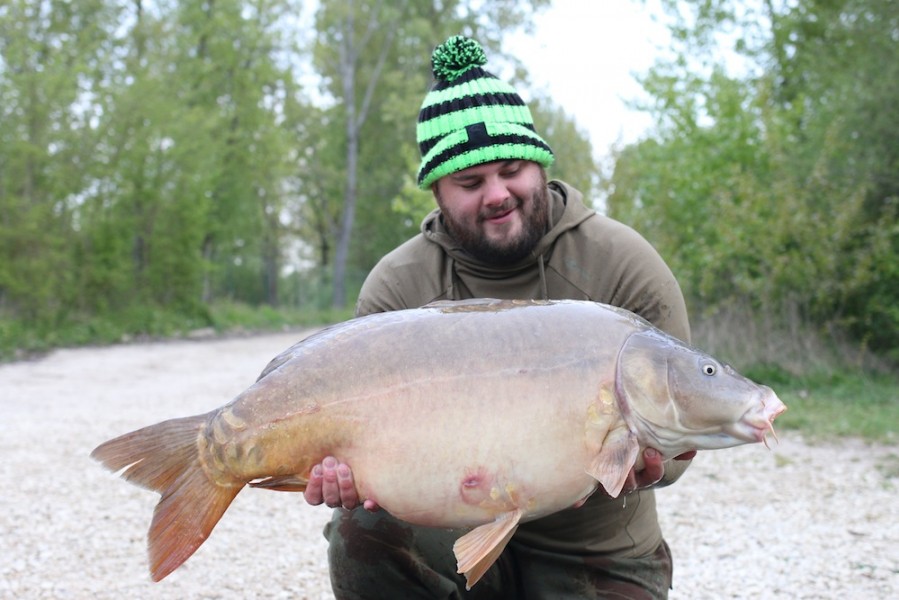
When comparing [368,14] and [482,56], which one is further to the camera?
[368,14]

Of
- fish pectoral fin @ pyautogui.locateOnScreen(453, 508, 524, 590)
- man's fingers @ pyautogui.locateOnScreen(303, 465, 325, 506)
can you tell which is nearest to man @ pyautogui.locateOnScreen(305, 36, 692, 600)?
man's fingers @ pyautogui.locateOnScreen(303, 465, 325, 506)

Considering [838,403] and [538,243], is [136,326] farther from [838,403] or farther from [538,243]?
[538,243]

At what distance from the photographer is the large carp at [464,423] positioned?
69.1 inches

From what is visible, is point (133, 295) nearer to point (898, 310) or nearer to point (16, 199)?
point (16, 199)

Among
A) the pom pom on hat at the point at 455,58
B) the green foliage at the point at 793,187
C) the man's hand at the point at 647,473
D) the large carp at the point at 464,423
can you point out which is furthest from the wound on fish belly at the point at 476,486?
the green foliage at the point at 793,187

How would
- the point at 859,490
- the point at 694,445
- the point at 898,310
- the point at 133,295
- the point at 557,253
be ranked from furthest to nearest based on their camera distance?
1. the point at 133,295
2. the point at 898,310
3. the point at 859,490
4. the point at 557,253
5. the point at 694,445

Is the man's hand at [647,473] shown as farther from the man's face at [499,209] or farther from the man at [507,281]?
the man's face at [499,209]

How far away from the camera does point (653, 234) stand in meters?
8.73

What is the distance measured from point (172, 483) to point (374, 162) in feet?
79.4

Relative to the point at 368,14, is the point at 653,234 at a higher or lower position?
lower

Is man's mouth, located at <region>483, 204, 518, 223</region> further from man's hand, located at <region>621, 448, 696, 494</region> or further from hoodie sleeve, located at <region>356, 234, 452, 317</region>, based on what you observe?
man's hand, located at <region>621, 448, 696, 494</region>

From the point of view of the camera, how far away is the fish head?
1723mm

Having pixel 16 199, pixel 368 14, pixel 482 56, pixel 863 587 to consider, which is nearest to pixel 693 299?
pixel 863 587

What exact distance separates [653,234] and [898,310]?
7.88 feet
